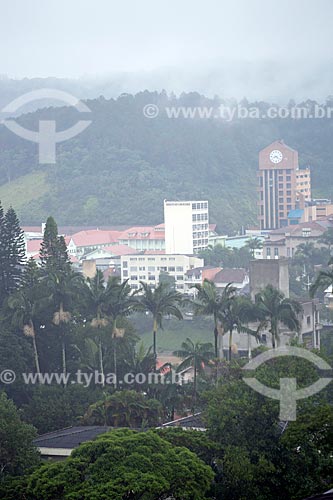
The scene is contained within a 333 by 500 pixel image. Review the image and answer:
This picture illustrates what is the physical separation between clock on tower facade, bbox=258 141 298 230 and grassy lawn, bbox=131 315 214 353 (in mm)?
42732

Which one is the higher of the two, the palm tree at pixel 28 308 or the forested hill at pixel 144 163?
the forested hill at pixel 144 163

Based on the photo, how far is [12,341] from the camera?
35.8 m

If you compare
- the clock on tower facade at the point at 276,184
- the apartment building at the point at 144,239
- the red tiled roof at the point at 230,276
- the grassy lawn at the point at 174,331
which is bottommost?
the grassy lawn at the point at 174,331

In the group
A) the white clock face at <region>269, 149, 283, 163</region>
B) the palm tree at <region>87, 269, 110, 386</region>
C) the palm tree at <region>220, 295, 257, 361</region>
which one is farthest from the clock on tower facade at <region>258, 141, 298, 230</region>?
the palm tree at <region>220, 295, 257, 361</region>

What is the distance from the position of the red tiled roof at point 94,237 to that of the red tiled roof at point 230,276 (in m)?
27.1

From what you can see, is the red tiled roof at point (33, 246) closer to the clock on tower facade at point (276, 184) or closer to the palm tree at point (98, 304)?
the clock on tower facade at point (276, 184)

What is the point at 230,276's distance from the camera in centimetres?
7300

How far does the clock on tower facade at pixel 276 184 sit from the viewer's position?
337ft

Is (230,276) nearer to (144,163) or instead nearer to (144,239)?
(144,239)

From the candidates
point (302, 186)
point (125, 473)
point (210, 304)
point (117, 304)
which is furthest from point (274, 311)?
point (302, 186)

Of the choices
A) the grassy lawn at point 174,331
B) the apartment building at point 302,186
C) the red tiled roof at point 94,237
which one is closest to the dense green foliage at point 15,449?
the grassy lawn at point 174,331

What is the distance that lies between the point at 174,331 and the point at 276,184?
44.9m

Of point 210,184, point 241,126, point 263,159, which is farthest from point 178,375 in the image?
point 241,126

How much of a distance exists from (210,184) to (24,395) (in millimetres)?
95250
